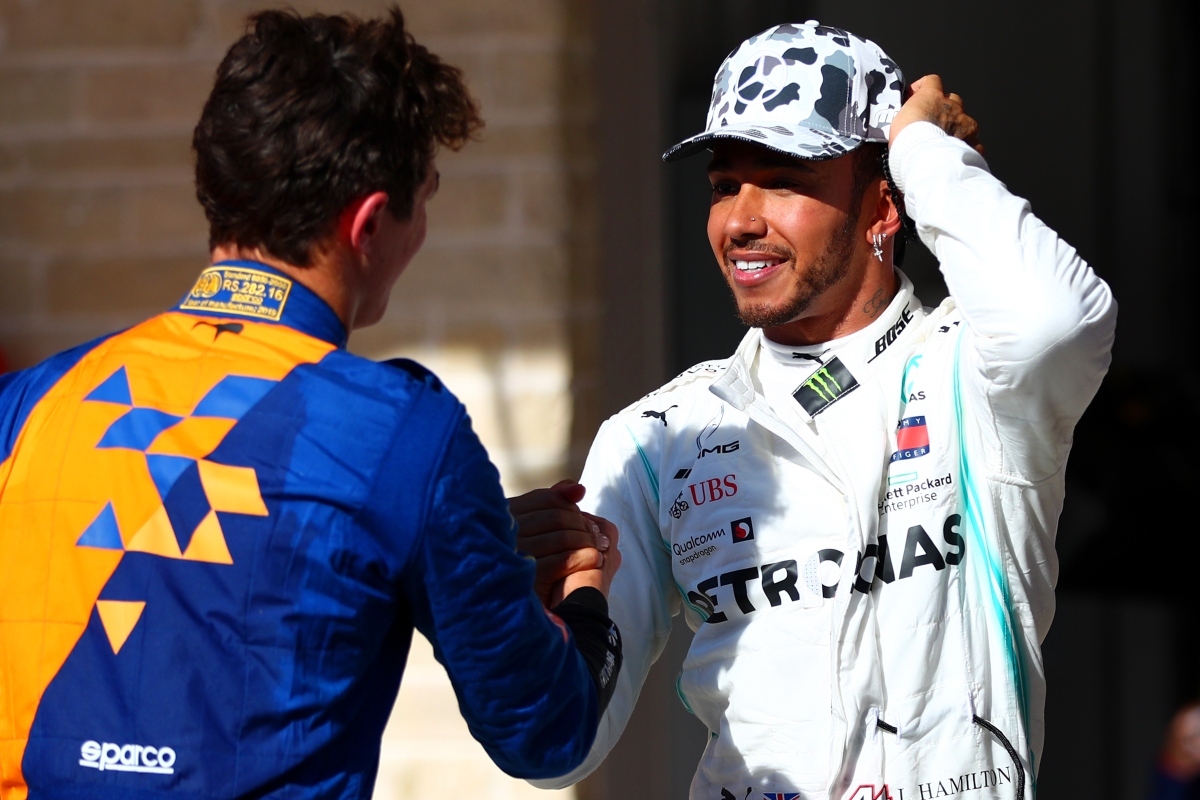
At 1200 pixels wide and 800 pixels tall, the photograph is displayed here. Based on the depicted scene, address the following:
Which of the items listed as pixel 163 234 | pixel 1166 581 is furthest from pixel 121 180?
pixel 1166 581

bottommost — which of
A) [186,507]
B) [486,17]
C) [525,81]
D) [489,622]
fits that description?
[489,622]

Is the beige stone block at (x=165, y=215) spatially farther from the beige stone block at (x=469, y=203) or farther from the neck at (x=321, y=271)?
the neck at (x=321, y=271)

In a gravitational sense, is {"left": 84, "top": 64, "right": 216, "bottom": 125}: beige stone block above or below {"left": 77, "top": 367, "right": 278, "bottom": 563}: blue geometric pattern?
above

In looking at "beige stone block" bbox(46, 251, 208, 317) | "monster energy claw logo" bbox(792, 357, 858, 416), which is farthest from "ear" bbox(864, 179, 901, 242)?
"beige stone block" bbox(46, 251, 208, 317)

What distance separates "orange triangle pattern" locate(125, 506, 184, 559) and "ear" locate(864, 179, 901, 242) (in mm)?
1131

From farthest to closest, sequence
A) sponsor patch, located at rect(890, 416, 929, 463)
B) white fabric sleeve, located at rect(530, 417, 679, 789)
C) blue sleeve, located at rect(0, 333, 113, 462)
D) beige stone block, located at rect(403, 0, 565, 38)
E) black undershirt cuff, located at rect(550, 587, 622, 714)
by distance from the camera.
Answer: beige stone block, located at rect(403, 0, 565, 38)
white fabric sleeve, located at rect(530, 417, 679, 789)
sponsor patch, located at rect(890, 416, 929, 463)
black undershirt cuff, located at rect(550, 587, 622, 714)
blue sleeve, located at rect(0, 333, 113, 462)

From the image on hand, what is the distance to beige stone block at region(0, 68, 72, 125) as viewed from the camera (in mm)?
2781

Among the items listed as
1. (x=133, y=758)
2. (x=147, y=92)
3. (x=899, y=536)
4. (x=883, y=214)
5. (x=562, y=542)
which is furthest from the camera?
(x=147, y=92)

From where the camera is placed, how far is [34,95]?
9.16 ft

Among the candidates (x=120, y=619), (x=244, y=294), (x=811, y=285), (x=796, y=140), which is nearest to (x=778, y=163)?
(x=796, y=140)

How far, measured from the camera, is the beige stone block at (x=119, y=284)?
278 centimetres

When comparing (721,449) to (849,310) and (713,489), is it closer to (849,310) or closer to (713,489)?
(713,489)

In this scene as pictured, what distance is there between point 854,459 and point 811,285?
273 millimetres

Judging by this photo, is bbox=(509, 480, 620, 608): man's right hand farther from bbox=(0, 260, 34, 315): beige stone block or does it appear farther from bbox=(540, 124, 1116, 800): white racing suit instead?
bbox=(0, 260, 34, 315): beige stone block
